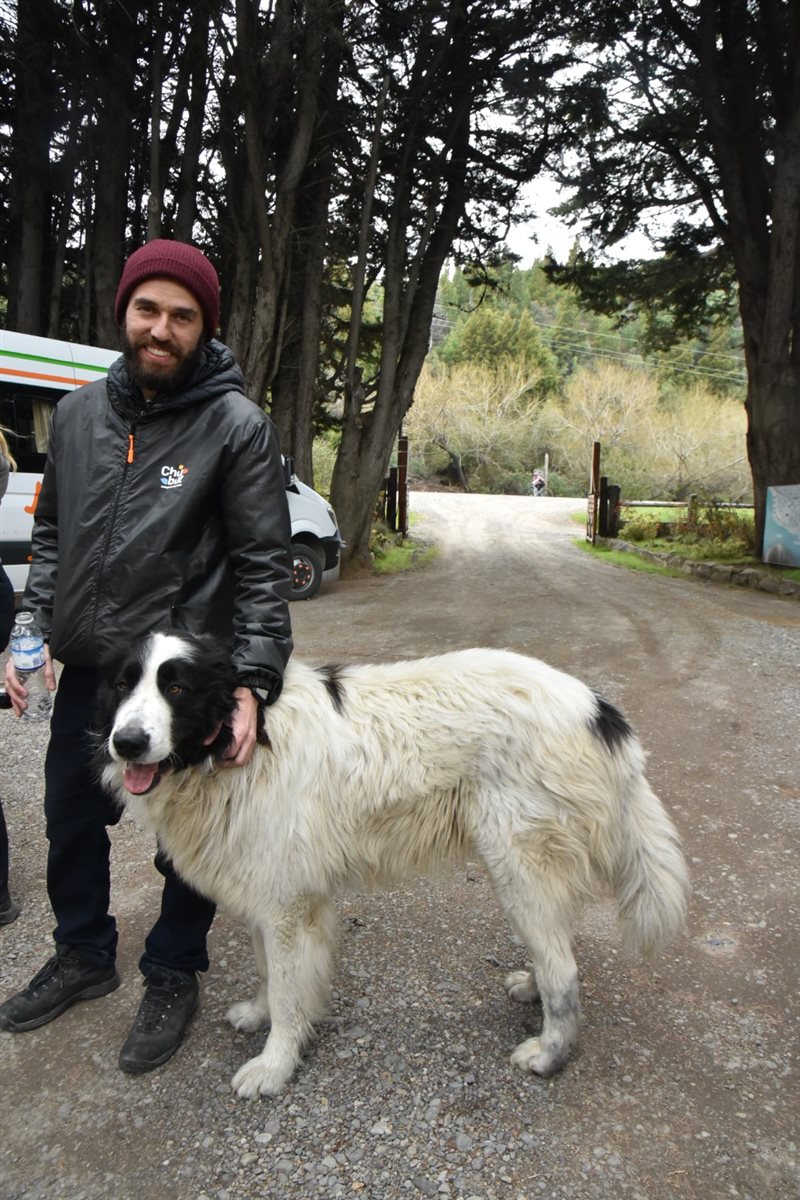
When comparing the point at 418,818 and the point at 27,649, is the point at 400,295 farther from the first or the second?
the point at 418,818

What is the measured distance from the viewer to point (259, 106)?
11.7 meters

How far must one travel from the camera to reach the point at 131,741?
2.03 m

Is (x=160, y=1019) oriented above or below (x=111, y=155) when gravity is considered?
below

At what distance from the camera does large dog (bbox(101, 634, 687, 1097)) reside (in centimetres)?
244

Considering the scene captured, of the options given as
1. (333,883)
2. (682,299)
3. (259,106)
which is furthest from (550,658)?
(682,299)

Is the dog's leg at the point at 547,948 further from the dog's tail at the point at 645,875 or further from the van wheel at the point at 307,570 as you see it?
the van wheel at the point at 307,570

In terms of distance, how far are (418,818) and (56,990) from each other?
1.52m

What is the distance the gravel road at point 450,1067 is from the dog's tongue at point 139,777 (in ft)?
3.53

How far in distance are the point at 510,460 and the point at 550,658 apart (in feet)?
139

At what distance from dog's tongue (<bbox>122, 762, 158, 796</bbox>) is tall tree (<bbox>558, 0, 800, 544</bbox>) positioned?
47.3ft

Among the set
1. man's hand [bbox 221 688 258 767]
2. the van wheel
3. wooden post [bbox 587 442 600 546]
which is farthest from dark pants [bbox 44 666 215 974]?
wooden post [bbox 587 442 600 546]

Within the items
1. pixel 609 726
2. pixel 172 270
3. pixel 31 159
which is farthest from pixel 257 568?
pixel 31 159

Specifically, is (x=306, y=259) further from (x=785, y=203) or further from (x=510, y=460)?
(x=510, y=460)

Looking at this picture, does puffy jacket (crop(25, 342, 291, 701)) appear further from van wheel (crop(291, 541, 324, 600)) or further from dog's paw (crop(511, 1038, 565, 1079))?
van wheel (crop(291, 541, 324, 600))
